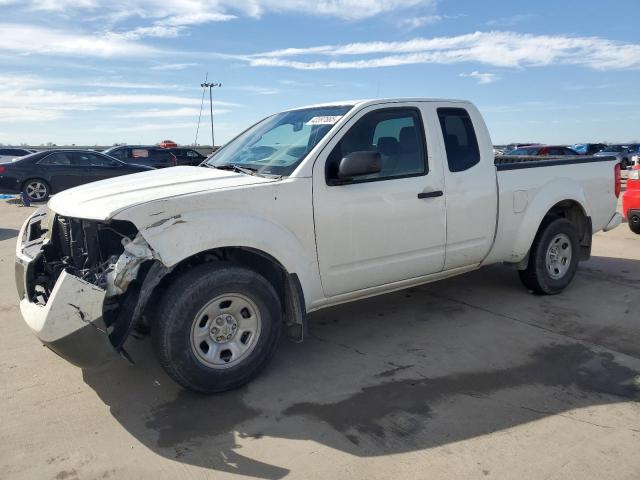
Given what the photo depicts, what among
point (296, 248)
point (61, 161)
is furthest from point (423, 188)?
point (61, 161)

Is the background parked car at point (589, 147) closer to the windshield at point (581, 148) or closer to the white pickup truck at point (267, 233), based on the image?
the windshield at point (581, 148)

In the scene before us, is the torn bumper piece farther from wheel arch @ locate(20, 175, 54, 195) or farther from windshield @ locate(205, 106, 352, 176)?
wheel arch @ locate(20, 175, 54, 195)

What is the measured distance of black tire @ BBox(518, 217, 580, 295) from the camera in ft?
17.1

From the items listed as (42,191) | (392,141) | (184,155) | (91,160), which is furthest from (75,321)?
(184,155)

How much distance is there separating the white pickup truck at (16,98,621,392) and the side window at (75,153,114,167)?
1274 centimetres

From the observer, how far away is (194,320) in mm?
3215

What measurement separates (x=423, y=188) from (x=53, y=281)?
9.24 ft

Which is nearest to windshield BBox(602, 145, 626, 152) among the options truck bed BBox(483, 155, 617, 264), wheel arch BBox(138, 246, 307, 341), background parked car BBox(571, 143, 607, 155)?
background parked car BBox(571, 143, 607, 155)

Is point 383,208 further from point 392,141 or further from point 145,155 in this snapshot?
point 145,155

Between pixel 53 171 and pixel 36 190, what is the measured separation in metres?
0.74

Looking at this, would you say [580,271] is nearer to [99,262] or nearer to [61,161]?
[99,262]

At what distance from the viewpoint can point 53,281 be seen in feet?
11.4

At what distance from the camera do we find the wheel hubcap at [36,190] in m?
15.1

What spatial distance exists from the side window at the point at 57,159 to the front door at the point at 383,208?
14243 millimetres
